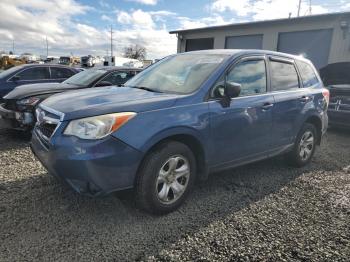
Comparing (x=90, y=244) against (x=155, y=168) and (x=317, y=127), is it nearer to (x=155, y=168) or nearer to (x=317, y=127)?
(x=155, y=168)

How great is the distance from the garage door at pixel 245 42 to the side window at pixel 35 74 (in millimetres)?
10296

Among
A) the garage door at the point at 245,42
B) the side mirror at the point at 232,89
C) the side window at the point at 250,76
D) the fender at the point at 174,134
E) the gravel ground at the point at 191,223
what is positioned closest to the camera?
the gravel ground at the point at 191,223

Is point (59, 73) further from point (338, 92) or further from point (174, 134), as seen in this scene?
point (338, 92)

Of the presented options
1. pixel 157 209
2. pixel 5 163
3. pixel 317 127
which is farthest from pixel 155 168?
pixel 317 127

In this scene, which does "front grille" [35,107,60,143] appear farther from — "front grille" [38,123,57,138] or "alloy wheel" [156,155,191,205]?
"alloy wheel" [156,155,191,205]

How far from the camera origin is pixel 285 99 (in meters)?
4.23

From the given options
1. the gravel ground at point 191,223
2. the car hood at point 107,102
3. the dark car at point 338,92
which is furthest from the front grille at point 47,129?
the dark car at point 338,92

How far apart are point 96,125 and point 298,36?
13.0 m

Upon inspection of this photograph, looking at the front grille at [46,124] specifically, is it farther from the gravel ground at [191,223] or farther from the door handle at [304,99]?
the door handle at [304,99]

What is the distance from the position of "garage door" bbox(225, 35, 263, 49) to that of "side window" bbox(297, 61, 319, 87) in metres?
10.5

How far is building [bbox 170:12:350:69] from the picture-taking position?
11961 mm

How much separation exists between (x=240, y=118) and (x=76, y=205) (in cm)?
208

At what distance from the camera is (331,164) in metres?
5.21

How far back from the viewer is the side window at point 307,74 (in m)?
4.78
